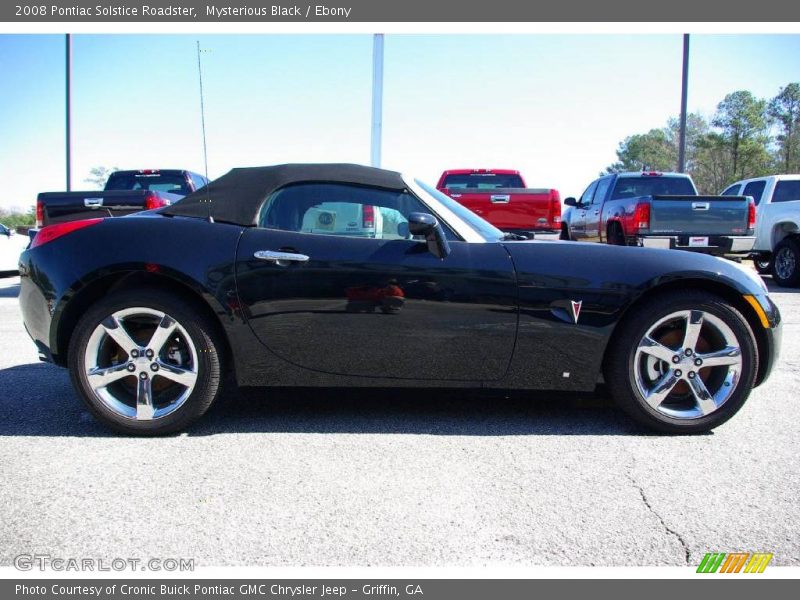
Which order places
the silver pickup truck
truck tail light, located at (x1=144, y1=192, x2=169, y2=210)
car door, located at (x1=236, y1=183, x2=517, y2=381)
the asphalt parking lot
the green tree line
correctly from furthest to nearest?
the green tree line → the silver pickup truck → truck tail light, located at (x1=144, y1=192, x2=169, y2=210) → car door, located at (x1=236, y1=183, x2=517, y2=381) → the asphalt parking lot

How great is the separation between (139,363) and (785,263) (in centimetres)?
1091

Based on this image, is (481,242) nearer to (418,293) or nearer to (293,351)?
(418,293)

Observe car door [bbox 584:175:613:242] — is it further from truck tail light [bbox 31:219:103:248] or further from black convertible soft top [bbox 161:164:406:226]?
truck tail light [bbox 31:219:103:248]

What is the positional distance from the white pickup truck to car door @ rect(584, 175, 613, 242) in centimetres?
254

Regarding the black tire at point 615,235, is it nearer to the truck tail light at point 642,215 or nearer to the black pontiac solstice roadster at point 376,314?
the truck tail light at point 642,215

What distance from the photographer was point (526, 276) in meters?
3.20

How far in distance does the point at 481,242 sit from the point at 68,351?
220 cm

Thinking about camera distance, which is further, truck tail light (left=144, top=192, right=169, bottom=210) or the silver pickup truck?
the silver pickup truck

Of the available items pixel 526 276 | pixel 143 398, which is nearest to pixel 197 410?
pixel 143 398

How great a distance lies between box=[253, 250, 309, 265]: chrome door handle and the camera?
3195mm

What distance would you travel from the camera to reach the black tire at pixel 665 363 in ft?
10.5

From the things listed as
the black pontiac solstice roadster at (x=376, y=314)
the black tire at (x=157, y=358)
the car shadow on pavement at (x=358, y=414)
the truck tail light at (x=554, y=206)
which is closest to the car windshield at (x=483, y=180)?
the truck tail light at (x=554, y=206)

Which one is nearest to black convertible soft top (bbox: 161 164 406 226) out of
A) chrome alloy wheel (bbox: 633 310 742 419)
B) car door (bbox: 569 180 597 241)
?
chrome alloy wheel (bbox: 633 310 742 419)

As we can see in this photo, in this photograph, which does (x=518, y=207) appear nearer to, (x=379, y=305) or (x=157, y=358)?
(x=379, y=305)
